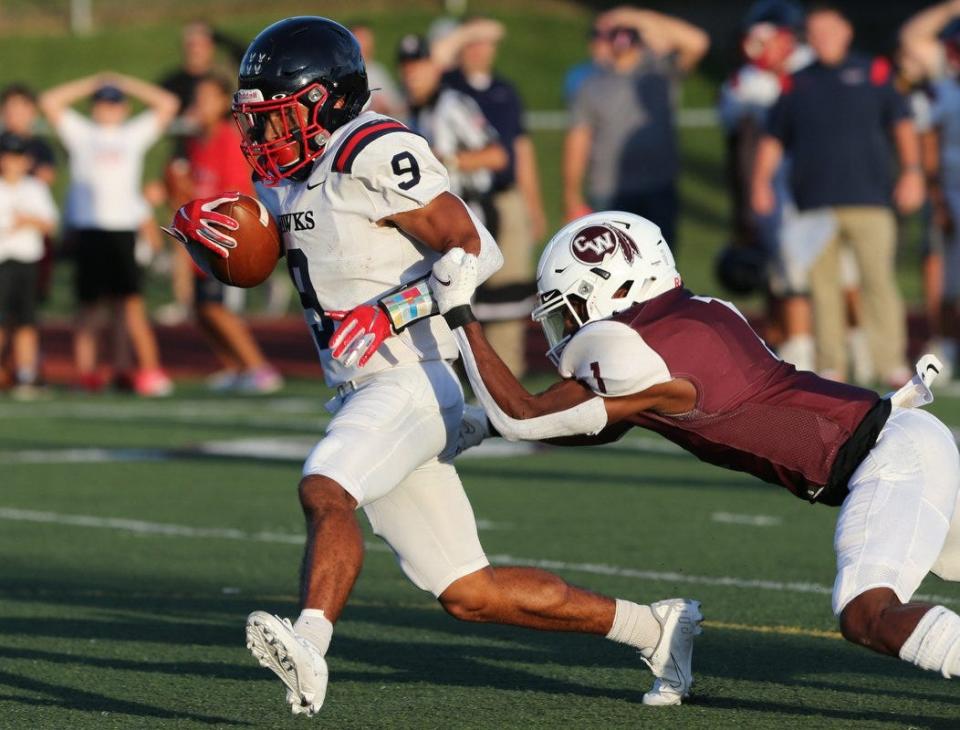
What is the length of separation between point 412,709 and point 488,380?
872 mm

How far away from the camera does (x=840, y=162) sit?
38.2 ft

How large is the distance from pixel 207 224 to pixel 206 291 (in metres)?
7.47

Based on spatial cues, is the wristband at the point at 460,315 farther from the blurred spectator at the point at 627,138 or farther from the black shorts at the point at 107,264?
the black shorts at the point at 107,264

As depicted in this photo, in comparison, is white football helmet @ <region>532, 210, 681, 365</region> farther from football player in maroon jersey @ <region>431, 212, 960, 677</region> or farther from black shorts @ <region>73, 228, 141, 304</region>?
black shorts @ <region>73, 228, 141, 304</region>

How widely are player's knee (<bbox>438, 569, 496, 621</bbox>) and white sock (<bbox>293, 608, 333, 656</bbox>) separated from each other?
0.54 meters

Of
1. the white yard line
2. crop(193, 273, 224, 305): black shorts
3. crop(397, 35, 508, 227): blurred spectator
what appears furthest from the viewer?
crop(193, 273, 224, 305): black shorts

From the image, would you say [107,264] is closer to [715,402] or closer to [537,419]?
[537,419]

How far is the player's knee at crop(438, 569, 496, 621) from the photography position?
16.3 ft

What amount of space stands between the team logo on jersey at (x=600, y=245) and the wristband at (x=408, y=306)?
38 centimetres

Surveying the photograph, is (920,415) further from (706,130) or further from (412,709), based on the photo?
(706,130)

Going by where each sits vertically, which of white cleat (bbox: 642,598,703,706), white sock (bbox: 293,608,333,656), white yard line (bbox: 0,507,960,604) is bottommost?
white yard line (bbox: 0,507,960,604)

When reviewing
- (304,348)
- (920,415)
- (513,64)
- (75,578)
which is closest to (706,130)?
(513,64)

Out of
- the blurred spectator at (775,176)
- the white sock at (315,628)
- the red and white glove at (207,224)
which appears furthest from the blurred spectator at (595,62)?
the white sock at (315,628)

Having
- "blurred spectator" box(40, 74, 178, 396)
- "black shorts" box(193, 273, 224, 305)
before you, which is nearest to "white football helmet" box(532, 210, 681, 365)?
"black shorts" box(193, 273, 224, 305)
